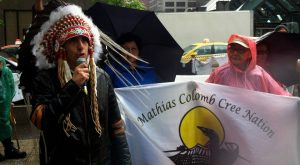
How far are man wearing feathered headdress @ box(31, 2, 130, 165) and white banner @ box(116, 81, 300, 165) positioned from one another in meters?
0.99

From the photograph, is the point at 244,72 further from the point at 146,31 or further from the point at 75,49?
the point at 75,49

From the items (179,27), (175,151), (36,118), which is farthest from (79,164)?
(179,27)

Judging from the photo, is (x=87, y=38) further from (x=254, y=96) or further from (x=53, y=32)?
(x=254, y=96)

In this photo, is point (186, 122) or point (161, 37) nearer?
point (186, 122)

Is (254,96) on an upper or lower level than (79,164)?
upper

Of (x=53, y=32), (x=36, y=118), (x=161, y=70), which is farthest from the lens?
(x=161, y=70)

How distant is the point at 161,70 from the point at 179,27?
13491mm

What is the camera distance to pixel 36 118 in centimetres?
225

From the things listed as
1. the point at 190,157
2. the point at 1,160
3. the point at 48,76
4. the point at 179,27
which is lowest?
the point at 1,160

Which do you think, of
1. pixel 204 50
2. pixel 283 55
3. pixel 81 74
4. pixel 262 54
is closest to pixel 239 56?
pixel 262 54

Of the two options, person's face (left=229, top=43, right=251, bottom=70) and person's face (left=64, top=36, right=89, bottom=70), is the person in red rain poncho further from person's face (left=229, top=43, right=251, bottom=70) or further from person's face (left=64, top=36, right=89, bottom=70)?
person's face (left=64, top=36, right=89, bottom=70)

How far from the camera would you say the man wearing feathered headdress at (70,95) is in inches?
87.0

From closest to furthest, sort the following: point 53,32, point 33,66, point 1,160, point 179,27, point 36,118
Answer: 1. point 36,118
2. point 53,32
3. point 33,66
4. point 1,160
5. point 179,27

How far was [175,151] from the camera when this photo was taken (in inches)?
137
